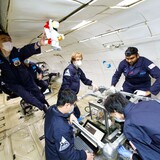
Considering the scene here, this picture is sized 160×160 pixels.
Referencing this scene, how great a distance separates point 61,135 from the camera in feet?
4.02

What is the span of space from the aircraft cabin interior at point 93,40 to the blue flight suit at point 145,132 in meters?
0.14

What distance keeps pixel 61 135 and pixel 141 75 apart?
5.96 ft

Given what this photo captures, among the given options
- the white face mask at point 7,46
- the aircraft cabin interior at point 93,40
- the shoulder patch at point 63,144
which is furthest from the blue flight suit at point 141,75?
the white face mask at point 7,46

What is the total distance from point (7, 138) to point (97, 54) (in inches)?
131

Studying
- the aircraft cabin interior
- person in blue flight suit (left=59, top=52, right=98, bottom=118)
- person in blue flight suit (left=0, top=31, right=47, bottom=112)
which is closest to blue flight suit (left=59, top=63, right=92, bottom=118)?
person in blue flight suit (left=59, top=52, right=98, bottom=118)

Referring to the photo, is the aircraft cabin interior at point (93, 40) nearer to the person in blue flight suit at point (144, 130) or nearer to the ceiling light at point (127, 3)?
the ceiling light at point (127, 3)

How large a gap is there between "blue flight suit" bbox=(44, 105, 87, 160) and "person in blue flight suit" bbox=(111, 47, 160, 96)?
1433 millimetres

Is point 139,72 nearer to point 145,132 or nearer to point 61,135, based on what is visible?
point 145,132

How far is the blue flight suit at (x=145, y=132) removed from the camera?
102cm

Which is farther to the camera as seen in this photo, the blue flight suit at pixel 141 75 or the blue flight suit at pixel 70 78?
Result: the blue flight suit at pixel 70 78

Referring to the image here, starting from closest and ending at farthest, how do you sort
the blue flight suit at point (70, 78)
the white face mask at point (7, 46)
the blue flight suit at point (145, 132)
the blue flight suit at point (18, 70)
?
the blue flight suit at point (145, 132)
the white face mask at point (7, 46)
the blue flight suit at point (18, 70)
the blue flight suit at point (70, 78)

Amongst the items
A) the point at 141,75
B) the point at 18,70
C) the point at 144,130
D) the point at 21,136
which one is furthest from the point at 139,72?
the point at 21,136

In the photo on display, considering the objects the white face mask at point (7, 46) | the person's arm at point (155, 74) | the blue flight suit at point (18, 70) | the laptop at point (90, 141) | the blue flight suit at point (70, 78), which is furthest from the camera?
the blue flight suit at point (70, 78)

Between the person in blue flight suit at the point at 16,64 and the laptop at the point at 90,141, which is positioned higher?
the person in blue flight suit at the point at 16,64
